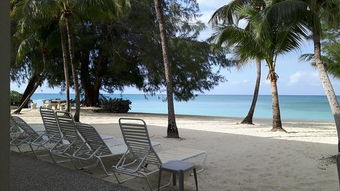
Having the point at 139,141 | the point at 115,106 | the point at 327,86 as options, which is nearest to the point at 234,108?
the point at 115,106

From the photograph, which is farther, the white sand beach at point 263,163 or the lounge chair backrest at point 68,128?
the lounge chair backrest at point 68,128

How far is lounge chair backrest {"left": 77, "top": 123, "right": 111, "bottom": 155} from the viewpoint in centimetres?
488

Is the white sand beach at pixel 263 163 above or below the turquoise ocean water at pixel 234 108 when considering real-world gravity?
below

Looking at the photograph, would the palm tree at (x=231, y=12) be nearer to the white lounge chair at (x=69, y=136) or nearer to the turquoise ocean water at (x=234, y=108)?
the white lounge chair at (x=69, y=136)

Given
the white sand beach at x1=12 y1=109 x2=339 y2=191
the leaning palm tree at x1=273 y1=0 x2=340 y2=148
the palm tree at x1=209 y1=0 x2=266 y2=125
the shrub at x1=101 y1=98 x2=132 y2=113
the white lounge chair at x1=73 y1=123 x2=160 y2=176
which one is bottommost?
the white sand beach at x1=12 y1=109 x2=339 y2=191

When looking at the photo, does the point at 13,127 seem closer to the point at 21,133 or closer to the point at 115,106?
the point at 21,133

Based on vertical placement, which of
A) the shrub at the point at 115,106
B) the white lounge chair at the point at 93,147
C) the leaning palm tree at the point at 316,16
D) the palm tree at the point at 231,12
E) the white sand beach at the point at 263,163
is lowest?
the white sand beach at the point at 263,163

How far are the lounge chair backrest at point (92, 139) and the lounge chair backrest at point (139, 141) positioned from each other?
0.53 m

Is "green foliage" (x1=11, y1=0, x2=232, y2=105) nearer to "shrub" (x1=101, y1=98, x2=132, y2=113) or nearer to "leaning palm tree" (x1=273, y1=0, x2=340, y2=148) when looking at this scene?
"shrub" (x1=101, y1=98, x2=132, y2=113)

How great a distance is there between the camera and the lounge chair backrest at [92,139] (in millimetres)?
4879

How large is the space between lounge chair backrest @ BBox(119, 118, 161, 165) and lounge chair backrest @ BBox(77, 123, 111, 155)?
1.73 ft

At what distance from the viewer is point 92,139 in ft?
16.4

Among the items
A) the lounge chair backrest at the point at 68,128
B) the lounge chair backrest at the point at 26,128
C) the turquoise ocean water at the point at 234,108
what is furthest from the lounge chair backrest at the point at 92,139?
the turquoise ocean water at the point at 234,108

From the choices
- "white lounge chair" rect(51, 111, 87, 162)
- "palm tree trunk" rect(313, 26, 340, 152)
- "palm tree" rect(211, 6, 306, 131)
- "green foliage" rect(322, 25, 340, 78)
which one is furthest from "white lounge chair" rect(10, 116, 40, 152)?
"green foliage" rect(322, 25, 340, 78)
